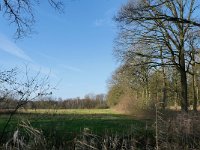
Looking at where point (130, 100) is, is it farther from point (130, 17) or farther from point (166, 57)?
point (130, 17)

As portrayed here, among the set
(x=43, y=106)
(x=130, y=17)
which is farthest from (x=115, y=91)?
(x=43, y=106)

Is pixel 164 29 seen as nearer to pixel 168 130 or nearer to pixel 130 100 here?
pixel 130 100

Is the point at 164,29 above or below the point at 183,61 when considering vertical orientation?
above

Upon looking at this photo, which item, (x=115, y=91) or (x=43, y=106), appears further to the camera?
(x=115, y=91)

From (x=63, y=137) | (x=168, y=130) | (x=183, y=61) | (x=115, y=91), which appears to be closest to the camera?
(x=63, y=137)

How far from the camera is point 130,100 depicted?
4084cm

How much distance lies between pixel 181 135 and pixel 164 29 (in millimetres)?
17750

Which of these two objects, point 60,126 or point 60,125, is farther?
point 60,125

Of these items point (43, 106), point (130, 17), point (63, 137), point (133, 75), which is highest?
point (130, 17)

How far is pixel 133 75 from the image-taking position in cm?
3014

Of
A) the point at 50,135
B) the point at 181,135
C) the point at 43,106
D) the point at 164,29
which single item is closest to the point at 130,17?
the point at 164,29

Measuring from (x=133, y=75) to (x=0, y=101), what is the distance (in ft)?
76.4

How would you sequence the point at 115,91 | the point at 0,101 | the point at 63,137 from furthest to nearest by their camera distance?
the point at 115,91 < the point at 63,137 < the point at 0,101

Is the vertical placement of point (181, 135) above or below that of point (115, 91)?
below
